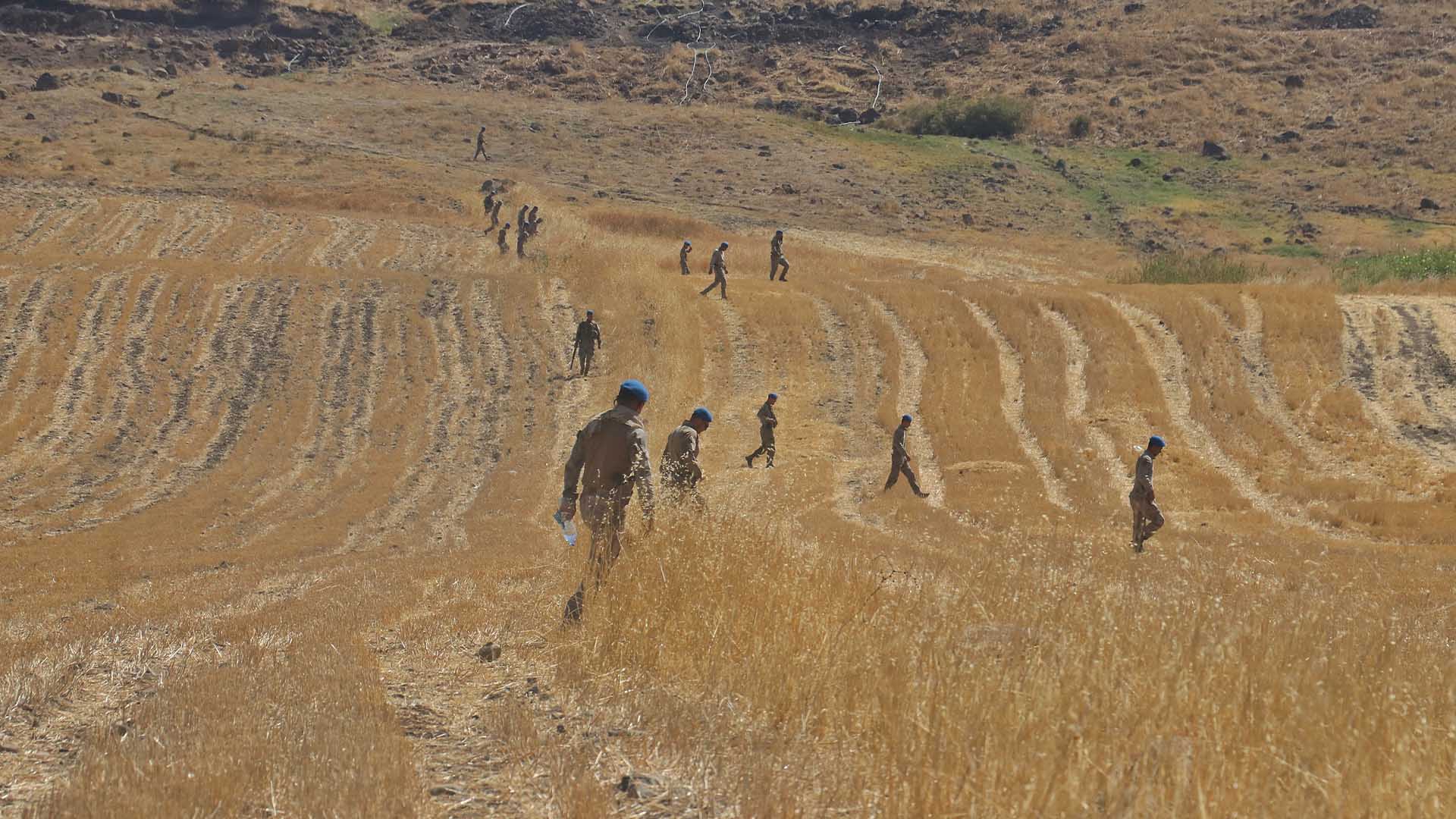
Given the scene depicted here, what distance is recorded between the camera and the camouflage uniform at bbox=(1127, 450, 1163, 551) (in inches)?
595

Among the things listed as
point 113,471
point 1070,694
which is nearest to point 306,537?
point 113,471

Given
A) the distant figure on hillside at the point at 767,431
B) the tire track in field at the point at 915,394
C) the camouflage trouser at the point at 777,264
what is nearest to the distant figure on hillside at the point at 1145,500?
the tire track in field at the point at 915,394

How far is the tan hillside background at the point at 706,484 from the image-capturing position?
4.76 meters

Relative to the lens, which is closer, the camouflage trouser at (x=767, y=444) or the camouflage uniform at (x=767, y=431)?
the camouflage uniform at (x=767, y=431)

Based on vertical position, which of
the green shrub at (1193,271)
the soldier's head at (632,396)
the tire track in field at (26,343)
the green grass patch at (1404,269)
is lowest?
the tire track in field at (26,343)

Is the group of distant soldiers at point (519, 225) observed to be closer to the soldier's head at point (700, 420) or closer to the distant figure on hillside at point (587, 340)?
the distant figure on hillside at point (587, 340)

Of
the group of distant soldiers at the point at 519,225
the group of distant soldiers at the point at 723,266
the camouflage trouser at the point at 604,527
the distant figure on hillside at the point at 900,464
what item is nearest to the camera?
the camouflage trouser at the point at 604,527

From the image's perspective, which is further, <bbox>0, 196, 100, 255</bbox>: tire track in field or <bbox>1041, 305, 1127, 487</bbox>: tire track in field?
<bbox>0, 196, 100, 255</bbox>: tire track in field

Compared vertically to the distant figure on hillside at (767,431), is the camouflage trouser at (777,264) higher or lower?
higher

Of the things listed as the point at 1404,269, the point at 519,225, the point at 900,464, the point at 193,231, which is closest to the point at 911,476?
the point at 900,464

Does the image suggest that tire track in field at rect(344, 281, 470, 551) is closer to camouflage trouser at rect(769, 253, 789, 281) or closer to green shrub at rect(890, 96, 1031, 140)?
camouflage trouser at rect(769, 253, 789, 281)

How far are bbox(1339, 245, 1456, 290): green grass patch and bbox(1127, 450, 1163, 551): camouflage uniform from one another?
25.1 metres

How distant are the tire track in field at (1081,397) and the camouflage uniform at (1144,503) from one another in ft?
23.5

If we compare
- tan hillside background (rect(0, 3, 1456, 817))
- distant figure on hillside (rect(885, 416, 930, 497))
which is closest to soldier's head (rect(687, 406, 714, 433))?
tan hillside background (rect(0, 3, 1456, 817))
